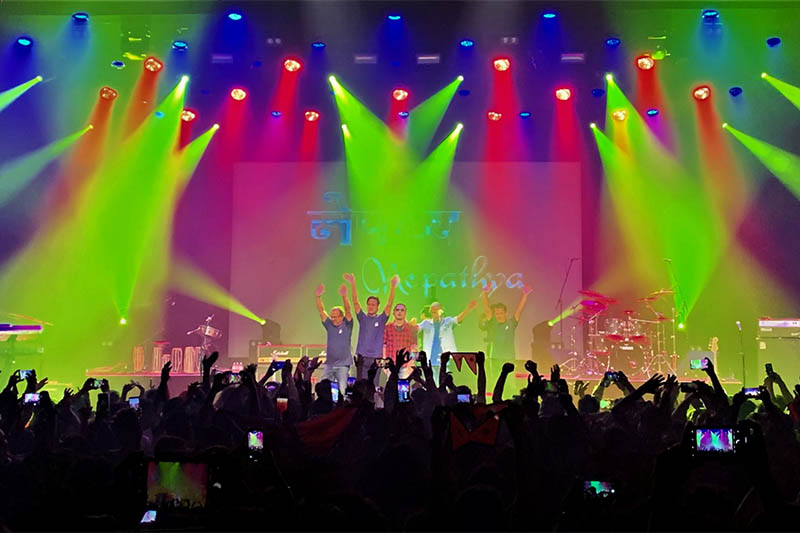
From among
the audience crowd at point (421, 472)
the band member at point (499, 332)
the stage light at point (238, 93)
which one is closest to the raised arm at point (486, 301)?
the band member at point (499, 332)

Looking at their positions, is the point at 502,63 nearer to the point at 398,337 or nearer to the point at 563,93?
the point at 563,93

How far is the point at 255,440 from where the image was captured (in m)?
3.26

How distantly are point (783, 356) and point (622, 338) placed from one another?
2226 mm

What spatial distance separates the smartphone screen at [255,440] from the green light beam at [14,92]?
1022 cm

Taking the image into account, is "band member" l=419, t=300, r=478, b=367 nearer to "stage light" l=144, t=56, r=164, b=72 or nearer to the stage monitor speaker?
the stage monitor speaker

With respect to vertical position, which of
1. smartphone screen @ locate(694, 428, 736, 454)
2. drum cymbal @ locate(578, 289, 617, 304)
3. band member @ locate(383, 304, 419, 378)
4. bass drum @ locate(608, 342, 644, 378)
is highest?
drum cymbal @ locate(578, 289, 617, 304)

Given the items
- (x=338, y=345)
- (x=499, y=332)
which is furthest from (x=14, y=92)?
(x=499, y=332)

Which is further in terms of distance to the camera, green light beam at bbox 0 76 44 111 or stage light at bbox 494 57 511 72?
green light beam at bbox 0 76 44 111

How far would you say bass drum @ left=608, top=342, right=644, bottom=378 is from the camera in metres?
11.4

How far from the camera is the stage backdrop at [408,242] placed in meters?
12.3

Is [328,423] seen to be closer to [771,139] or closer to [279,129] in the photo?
[279,129]

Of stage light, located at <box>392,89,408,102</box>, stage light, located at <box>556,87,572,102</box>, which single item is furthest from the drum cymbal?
stage light, located at <box>392,89,408,102</box>

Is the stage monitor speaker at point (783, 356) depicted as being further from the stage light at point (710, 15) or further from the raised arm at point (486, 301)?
the stage light at point (710, 15)

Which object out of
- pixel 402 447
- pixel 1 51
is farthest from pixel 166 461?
pixel 1 51
